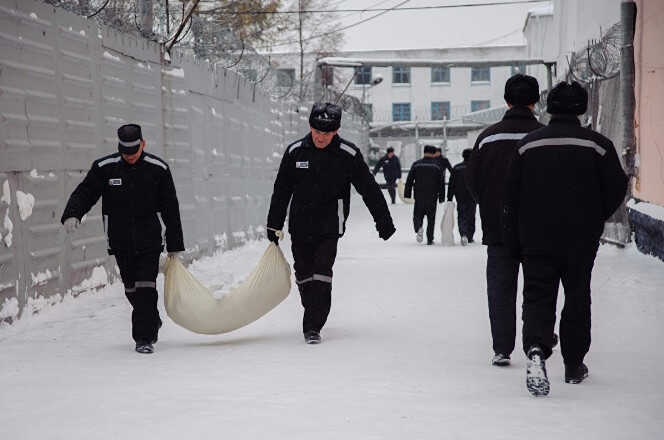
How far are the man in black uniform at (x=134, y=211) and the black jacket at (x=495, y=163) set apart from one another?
218cm

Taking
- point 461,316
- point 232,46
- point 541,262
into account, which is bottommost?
point 461,316

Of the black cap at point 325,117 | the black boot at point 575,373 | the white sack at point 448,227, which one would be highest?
the black cap at point 325,117

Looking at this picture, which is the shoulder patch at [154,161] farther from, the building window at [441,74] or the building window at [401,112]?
the building window at [441,74]

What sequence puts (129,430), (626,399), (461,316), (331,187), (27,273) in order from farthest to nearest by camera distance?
(461,316)
(27,273)
(331,187)
(626,399)
(129,430)

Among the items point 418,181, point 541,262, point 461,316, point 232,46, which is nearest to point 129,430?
point 541,262

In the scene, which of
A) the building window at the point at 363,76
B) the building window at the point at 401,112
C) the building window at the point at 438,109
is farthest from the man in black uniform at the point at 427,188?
the building window at the point at 363,76

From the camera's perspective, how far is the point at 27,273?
8312 millimetres

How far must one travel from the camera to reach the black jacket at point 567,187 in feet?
19.2

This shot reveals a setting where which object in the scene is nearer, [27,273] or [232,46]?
[27,273]

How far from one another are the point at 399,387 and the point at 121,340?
2.67 metres

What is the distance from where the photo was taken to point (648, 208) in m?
12.6

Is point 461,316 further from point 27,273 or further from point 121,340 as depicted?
point 27,273

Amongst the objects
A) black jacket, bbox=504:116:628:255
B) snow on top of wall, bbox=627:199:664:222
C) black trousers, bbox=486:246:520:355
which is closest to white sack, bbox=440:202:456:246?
snow on top of wall, bbox=627:199:664:222

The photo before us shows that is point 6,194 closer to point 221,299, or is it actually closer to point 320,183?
point 221,299
